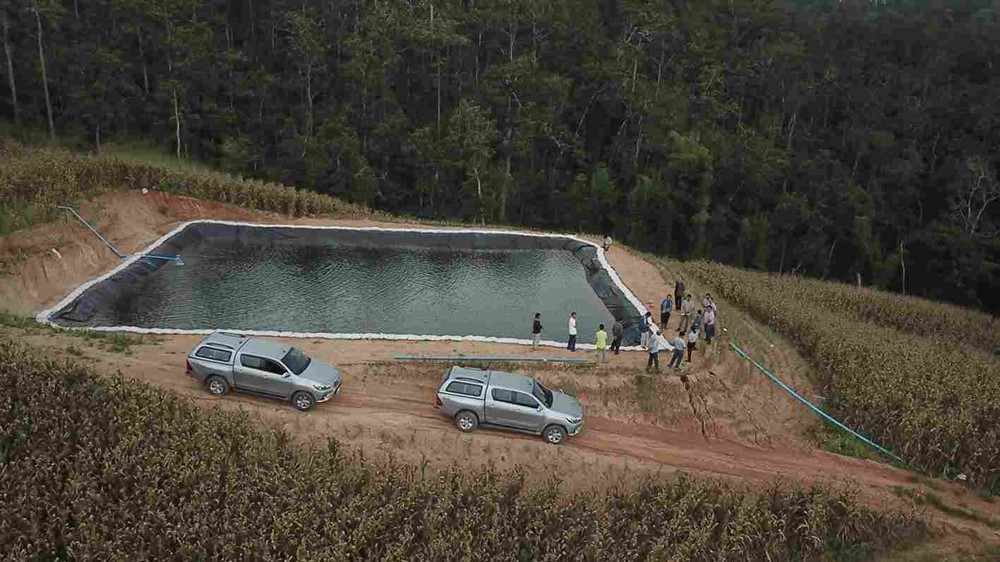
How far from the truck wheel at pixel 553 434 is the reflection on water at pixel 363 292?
258 inches

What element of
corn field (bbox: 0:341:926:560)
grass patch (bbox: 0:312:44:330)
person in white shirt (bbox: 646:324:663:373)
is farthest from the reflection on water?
corn field (bbox: 0:341:926:560)

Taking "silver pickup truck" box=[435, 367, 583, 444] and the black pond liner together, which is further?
the black pond liner

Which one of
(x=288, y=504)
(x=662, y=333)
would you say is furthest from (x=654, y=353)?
(x=288, y=504)

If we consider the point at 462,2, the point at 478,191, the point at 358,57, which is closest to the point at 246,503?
the point at 478,191

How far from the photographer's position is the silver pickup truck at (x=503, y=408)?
63.8 ft

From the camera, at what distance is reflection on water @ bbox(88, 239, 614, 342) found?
84.8ft

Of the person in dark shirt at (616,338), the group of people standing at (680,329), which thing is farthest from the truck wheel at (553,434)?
the person in dark shirt at (616,338)

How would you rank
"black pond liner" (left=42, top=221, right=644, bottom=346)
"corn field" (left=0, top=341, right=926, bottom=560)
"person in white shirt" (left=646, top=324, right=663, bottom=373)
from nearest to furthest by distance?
1. "corn field" (left=0, top=341, right=926, bottom=560)
2. "person in white shirt" (left=646, top=324, right=663, bottom=373)
3. "black pond liner" (left=42, top=221, right=644, bottom=346)

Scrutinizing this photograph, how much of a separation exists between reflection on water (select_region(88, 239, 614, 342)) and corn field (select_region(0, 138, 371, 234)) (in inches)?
173

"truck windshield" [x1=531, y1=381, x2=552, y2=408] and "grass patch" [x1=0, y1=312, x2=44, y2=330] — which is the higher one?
"grass patch" [x1=0, y1=312, x2=44, y2=330]

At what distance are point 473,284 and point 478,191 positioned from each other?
23235 millimetres

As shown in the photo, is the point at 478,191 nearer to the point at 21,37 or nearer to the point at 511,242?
the point at 511,242

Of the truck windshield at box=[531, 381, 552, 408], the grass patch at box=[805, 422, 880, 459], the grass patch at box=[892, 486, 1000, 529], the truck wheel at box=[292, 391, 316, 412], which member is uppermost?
the truck windshield at box=[531, 381, 552, 408]

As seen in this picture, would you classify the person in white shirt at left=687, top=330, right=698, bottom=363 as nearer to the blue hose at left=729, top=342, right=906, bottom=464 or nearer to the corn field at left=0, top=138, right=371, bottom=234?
the blue hose at left=729, top=342, right=906, bottom=464
